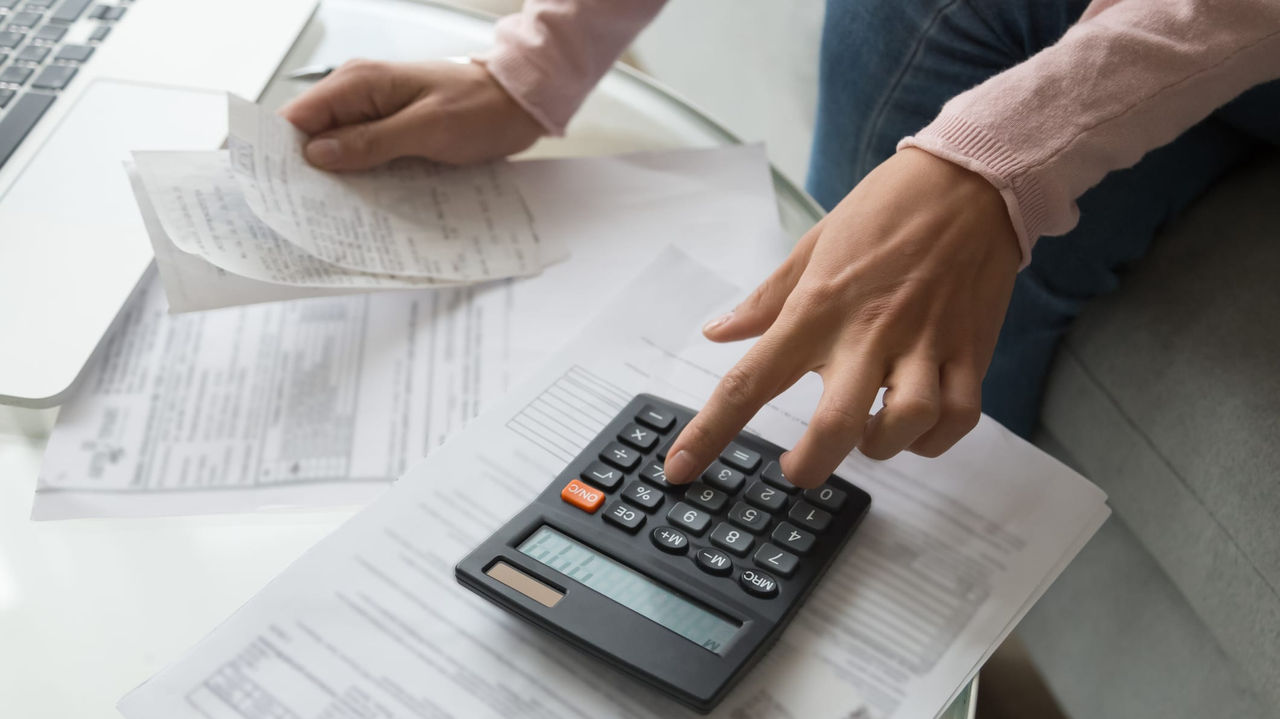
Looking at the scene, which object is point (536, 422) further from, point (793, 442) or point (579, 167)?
point (579, 167)

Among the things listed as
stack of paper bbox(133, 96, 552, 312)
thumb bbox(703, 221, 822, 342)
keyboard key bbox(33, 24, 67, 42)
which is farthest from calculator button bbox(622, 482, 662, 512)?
keyboard key bbox(33, 24, 67, 42)

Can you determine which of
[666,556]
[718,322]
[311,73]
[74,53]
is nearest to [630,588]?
[666,556]

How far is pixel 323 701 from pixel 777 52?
1.26 metres

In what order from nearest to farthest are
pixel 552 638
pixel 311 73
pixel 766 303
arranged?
pixel 552 638 < pixel 766 303 < pixel 311 73

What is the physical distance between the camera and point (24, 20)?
717 millimetres

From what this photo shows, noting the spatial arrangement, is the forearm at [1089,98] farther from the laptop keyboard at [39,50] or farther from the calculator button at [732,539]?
the laptop keyboard at [39,50]

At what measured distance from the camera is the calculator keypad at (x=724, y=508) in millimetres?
408

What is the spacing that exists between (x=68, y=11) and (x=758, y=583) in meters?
0.70

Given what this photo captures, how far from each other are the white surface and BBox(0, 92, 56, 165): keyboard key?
23cm

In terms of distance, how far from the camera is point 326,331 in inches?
21.7

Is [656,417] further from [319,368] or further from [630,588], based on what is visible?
[319,368]

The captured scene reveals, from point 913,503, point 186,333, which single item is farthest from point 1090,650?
point 186,333

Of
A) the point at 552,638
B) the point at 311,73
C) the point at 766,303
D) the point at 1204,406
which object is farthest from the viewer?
the point at 311,73

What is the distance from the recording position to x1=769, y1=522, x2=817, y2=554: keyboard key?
1.35 feet
